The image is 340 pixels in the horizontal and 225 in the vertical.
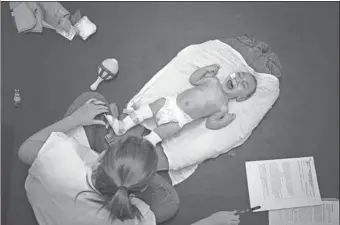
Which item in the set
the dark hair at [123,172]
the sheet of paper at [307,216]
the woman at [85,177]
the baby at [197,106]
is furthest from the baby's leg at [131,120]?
the sheet of paper at [307,216]

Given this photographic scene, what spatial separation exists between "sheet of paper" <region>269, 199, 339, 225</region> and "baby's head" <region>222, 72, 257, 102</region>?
1.68ft

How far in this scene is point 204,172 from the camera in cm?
158

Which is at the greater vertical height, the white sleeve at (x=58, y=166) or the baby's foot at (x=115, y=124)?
the baby's foot at (x=115, y=124)

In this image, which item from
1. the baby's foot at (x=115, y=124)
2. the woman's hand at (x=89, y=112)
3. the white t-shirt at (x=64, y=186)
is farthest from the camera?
the baby's foot at (x=115, y=124)

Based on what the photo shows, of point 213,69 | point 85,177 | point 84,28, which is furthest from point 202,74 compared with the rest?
point 85,177

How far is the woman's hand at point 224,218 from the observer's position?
1.39m

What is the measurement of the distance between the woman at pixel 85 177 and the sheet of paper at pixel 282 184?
58 cm

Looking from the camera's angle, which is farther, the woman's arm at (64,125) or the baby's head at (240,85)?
the baby's head at (240,85)

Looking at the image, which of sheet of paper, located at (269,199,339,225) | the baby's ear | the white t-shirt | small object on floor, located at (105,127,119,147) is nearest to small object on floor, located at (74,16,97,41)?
small object on floor, located at (105,127,119,147)

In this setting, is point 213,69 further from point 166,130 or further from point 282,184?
point 282,184

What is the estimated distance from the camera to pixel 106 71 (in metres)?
1.56

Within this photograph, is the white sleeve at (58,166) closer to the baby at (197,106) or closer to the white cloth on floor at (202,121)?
the baby at (197,106)

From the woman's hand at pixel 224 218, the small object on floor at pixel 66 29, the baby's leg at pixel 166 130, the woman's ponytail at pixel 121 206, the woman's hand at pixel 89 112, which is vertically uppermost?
the small object on floor at pixel 66 29

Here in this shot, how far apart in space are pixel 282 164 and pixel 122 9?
997mm
